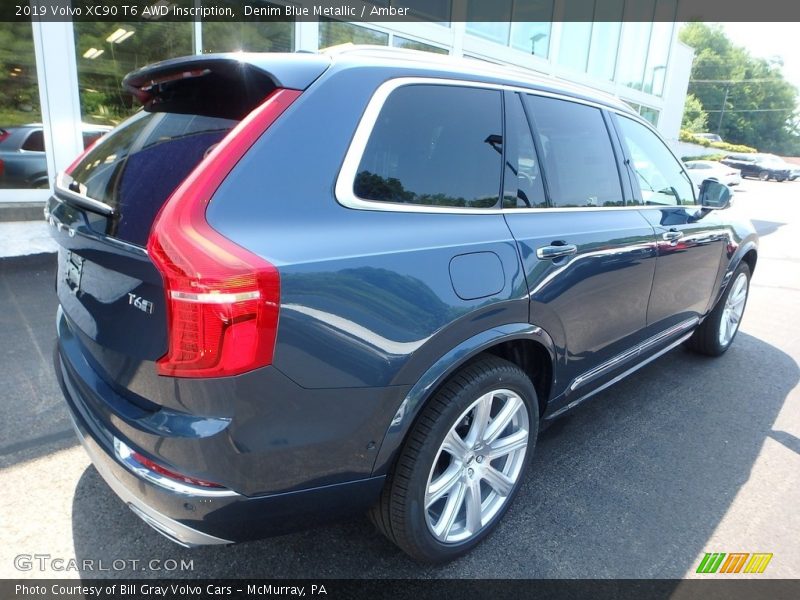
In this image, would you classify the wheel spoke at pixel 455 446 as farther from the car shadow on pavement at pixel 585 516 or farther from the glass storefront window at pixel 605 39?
the glass storefront window at pixel 605 39

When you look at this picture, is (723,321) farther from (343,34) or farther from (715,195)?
(343,34)

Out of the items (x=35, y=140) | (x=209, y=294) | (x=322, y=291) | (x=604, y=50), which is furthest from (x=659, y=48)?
(x=209, y=294)

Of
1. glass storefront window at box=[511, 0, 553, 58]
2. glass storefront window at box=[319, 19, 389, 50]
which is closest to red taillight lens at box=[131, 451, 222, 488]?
glass storefront window at box=[319, 19, 389, 50]

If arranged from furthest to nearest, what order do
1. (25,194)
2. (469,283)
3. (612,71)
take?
(612,71) → (25,194) → (469,283)

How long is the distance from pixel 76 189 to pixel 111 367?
770mm

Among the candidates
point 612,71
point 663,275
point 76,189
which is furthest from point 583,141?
point 612,71

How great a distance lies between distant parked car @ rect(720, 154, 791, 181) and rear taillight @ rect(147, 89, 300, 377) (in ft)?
140

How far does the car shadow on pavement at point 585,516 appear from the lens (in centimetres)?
212

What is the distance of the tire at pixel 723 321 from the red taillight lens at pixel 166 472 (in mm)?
4010

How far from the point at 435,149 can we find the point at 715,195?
8.71 feet

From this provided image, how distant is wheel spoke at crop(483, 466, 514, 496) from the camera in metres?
2.24

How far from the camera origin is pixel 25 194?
269 inches

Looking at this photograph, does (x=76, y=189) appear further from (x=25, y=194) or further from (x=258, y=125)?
(x=25, y=194)

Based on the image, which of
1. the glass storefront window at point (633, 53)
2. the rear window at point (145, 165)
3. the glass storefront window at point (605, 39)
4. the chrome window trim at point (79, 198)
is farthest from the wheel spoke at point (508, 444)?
the glass storefront window at point (633, 53)
